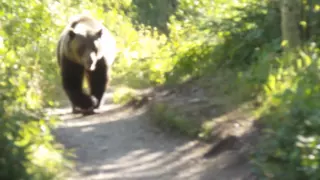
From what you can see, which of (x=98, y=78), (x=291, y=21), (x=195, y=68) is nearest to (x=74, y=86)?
(x=98, y=78)

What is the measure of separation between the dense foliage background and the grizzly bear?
487 mm

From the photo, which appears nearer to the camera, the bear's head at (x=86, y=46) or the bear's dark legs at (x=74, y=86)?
the bear's head at (x=86, y=46)

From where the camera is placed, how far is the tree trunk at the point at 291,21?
726cm

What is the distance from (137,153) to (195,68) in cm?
275

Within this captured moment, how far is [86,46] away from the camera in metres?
10.1

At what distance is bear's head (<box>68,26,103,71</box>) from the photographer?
32.8 feet

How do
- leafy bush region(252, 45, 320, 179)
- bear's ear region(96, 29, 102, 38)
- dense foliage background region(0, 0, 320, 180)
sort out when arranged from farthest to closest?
bear's ear region(96, 29, 102, 38) → dense foliage background region(0, 0, 320, 180) → leafy bush region(252, 45, 320, 179)

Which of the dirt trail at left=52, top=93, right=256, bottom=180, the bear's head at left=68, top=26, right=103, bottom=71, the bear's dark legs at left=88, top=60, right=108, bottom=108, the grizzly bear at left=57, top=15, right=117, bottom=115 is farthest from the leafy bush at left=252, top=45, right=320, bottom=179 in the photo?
the bear's dark legs at left=88, top=60, right=108, bottom=108

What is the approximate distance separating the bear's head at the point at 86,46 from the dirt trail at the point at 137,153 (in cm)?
96

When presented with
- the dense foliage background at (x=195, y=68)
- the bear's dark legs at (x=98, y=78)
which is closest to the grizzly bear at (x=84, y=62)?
the bear's dark legs at (x=98, y=78)

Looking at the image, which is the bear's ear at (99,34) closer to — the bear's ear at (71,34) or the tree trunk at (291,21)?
the bear's ear at (71,34)

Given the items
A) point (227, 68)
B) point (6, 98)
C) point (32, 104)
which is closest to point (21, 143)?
point (6, 98)

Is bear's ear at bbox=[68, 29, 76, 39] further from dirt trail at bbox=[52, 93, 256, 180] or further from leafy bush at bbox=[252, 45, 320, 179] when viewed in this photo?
leafy bush at bbox=[252, 45, 320, 179]

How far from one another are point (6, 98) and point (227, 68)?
4376mm
